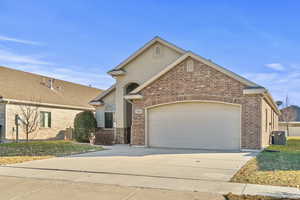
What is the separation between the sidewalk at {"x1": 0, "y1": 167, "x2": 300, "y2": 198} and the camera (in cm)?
648

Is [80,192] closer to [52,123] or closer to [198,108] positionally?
[198,108]

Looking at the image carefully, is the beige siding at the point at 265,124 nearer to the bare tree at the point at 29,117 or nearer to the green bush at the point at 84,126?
the green bush at the point at 84,126

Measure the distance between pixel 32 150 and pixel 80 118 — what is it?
278 inches

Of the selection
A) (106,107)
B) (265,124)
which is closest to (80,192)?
(265,124)

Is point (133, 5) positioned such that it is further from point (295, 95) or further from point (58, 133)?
point (295, 95)

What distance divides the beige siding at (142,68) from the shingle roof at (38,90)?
26.2 ft

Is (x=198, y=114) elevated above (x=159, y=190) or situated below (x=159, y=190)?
above

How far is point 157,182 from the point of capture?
24.3 feet

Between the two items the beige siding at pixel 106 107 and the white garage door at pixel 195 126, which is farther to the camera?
the beige siding at pixel 106 107

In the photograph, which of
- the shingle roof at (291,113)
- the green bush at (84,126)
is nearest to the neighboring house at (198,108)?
the green bush at (84,126)

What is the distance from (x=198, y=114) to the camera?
15.6m

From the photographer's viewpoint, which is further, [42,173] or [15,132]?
[15,132]

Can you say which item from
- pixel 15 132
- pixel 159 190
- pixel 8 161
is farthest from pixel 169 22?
pixel 15 132

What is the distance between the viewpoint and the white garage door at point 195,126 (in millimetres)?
14828
